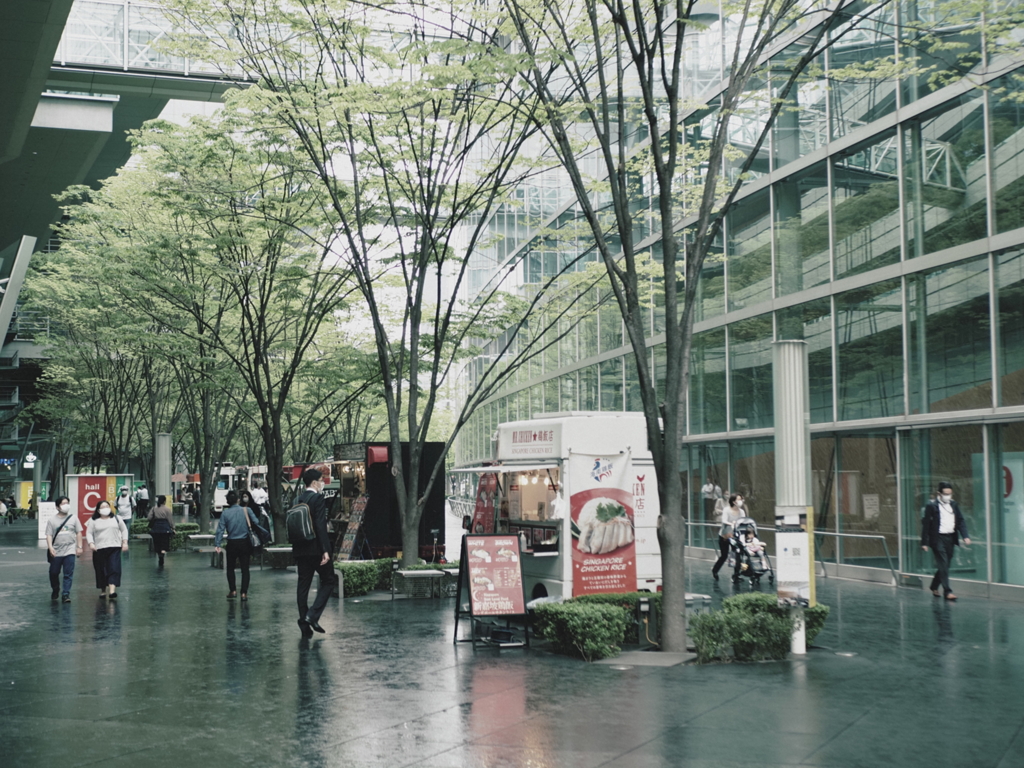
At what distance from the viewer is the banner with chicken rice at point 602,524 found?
13.4 m

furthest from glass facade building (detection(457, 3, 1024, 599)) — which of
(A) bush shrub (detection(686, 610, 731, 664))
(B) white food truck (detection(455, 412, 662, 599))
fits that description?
(A) bush shrub (detection(686, 610, 731, 664))

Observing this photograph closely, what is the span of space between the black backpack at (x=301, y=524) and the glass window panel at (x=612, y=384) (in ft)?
62.8

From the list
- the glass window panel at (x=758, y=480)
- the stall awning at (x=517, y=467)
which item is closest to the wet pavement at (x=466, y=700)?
the stall awning at (x=517, y=467)

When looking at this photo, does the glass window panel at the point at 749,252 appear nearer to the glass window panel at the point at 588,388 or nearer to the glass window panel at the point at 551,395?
the glass window panel at the point at 588,388

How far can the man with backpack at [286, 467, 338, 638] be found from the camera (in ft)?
39.5

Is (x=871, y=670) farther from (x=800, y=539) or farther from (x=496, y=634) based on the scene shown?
(x=496, y=634)

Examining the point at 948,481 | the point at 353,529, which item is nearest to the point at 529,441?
the point at 948,481

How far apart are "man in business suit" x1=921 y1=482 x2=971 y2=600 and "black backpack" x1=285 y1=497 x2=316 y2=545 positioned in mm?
9568

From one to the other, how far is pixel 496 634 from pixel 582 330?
73.5ft

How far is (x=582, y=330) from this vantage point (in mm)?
33625

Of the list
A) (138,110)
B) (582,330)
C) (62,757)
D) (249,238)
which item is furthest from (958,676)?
(138,110)

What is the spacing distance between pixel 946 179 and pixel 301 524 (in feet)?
41.3

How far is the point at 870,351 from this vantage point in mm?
19531

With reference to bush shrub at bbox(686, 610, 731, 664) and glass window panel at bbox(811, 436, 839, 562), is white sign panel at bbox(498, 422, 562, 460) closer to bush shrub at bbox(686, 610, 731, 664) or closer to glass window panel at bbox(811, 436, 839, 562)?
bush shrub at bbox(686, 610, 731, 664)
